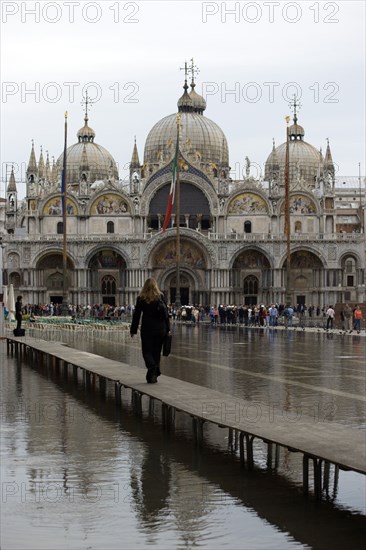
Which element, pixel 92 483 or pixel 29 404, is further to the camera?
pixel 29 404

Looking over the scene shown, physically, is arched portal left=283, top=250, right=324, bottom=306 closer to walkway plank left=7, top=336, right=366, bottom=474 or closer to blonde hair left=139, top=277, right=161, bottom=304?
walkway plank left=7, top=336, right=366, bottom=474

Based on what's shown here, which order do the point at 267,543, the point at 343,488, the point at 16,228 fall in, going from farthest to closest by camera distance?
the point at 16,228 → the point at 343,488 → the point at 267,543

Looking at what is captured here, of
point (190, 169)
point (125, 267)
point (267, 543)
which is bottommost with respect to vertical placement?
point (267, 543)

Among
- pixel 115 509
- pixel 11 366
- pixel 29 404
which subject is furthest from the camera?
pixel 11 366

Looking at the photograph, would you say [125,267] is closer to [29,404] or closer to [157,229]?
[157,229]

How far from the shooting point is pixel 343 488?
9.98 meters

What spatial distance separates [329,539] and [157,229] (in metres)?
78.9

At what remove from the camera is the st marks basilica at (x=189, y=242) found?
83.4 meters

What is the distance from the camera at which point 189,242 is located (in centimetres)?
8438

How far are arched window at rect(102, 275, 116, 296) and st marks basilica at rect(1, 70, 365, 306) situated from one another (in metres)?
0.08

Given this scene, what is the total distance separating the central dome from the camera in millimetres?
92250

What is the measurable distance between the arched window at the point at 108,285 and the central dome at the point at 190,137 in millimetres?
10897

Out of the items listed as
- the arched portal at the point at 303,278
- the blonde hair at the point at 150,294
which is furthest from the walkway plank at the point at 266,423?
the arched portal at the point at 303,278

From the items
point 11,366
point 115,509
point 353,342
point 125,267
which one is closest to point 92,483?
point 115,509
